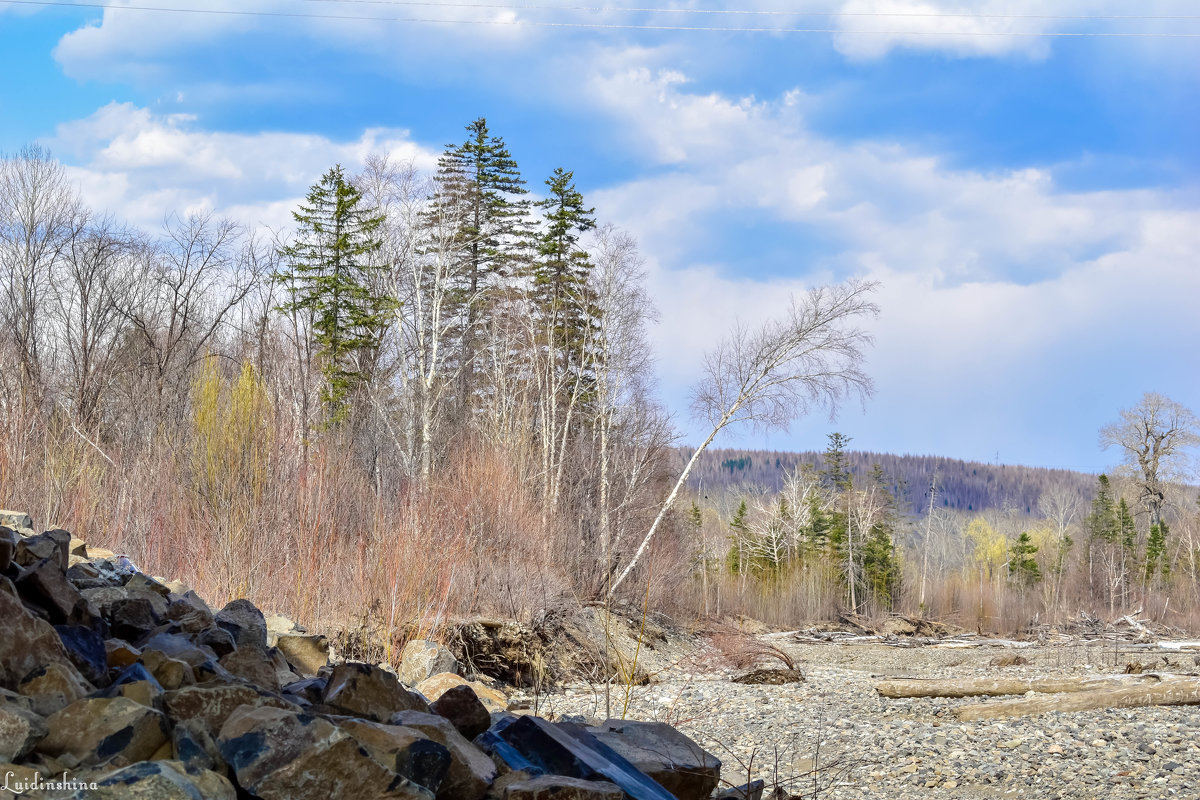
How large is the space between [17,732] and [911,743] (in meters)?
7.42

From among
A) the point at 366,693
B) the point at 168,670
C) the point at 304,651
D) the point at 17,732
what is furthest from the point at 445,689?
the point at 17,732

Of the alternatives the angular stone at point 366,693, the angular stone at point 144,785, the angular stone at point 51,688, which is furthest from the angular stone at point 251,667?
the angular stone at point 144,785

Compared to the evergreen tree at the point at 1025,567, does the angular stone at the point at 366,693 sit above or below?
above

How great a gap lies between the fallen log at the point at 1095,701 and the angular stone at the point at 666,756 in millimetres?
6373

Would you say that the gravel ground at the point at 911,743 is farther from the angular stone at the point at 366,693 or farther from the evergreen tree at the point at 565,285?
the evergreen tree at the point at 565,285

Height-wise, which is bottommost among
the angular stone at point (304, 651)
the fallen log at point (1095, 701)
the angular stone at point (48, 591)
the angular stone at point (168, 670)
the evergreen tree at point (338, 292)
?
the fallen log at point (1095, 701)

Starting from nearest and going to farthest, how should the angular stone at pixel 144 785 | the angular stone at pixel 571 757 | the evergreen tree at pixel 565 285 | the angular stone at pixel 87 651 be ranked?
the angular stone at pixel 144 785
the angular stone at pixel 571 757
the angular stone at pixel 87 651
the evergreen tree at pixel 565 285

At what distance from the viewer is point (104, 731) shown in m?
2.69

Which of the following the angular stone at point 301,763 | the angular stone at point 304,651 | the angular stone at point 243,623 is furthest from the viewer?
the angular stone at point 304,651

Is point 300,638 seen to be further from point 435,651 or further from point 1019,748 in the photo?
point 1019,748

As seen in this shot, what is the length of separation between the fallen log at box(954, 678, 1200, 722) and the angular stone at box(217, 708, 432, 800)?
8.08 metres

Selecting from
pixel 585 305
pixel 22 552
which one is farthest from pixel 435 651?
pixel 585 305

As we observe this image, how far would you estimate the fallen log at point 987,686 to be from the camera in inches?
434

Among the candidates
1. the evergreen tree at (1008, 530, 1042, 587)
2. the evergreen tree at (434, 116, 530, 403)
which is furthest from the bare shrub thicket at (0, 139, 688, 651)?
the evergreen tree at (1008, 530, 1042, 587)
